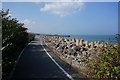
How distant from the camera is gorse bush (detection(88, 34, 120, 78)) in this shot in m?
4.44

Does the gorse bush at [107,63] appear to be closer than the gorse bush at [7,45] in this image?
Yes

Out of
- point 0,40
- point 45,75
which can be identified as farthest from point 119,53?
point 0,40

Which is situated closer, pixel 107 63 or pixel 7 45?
pixel 107 63

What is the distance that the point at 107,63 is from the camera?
4.64 metres

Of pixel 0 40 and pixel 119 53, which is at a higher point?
pixel 0 40

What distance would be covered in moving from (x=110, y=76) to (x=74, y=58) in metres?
3.74

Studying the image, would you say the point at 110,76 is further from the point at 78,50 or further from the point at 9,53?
the point at 9,53

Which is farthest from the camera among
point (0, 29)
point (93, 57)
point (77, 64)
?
point (77, 64)

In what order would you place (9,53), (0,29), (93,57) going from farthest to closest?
(9,53)
(0,29)
(93,57)

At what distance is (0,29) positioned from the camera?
5.98 m

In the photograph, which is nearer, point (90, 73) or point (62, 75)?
point (90, 73)

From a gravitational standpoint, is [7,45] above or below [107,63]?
above

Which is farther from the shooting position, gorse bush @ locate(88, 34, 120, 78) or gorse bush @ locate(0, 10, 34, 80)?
gorse bush @ locate(0, 10, 34, 80)

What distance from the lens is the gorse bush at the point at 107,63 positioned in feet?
14.6
